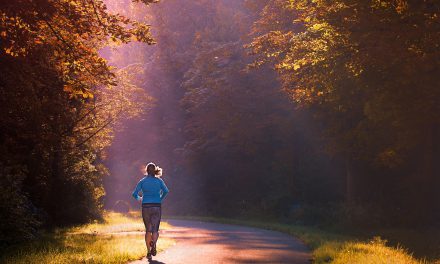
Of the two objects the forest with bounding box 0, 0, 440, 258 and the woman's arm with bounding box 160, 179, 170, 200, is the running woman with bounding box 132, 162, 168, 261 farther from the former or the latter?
the forest with bounding box 0, 0, 440, 258

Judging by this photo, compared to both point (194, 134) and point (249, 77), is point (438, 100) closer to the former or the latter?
point (249, 77)

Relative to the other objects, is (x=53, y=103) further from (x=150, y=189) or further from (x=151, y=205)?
A: (x=151, y=205)

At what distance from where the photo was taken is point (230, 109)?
41.0 meters

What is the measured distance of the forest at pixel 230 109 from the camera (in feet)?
45.9

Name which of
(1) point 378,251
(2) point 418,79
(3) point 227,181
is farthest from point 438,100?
(3) point 227,181

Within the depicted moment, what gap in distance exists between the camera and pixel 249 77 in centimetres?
3978

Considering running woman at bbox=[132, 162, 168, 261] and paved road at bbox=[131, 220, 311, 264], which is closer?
paved road at bbox=[131, 220, 311, 264]

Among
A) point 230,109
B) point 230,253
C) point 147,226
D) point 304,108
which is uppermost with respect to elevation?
point 230,109

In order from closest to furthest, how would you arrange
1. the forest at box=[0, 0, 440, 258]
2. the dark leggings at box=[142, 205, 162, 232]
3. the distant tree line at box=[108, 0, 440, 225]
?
the dark leggings at box=[142, 205, 162, 232], the forest at box=[0, 0, 440, 258], the distant tree line at box=[108, 0, 440, 225]

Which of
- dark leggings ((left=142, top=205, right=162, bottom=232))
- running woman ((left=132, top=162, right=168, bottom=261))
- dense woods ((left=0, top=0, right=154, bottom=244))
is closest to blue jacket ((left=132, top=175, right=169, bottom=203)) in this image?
running woman ((left=132, top=162, right=168, bottom=261))

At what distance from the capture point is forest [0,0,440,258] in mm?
13992

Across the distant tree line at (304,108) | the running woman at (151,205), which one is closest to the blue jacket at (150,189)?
the running woman at (151,205)

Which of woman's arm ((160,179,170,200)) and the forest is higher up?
the forest

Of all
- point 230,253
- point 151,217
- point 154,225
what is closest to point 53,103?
point 151,217
